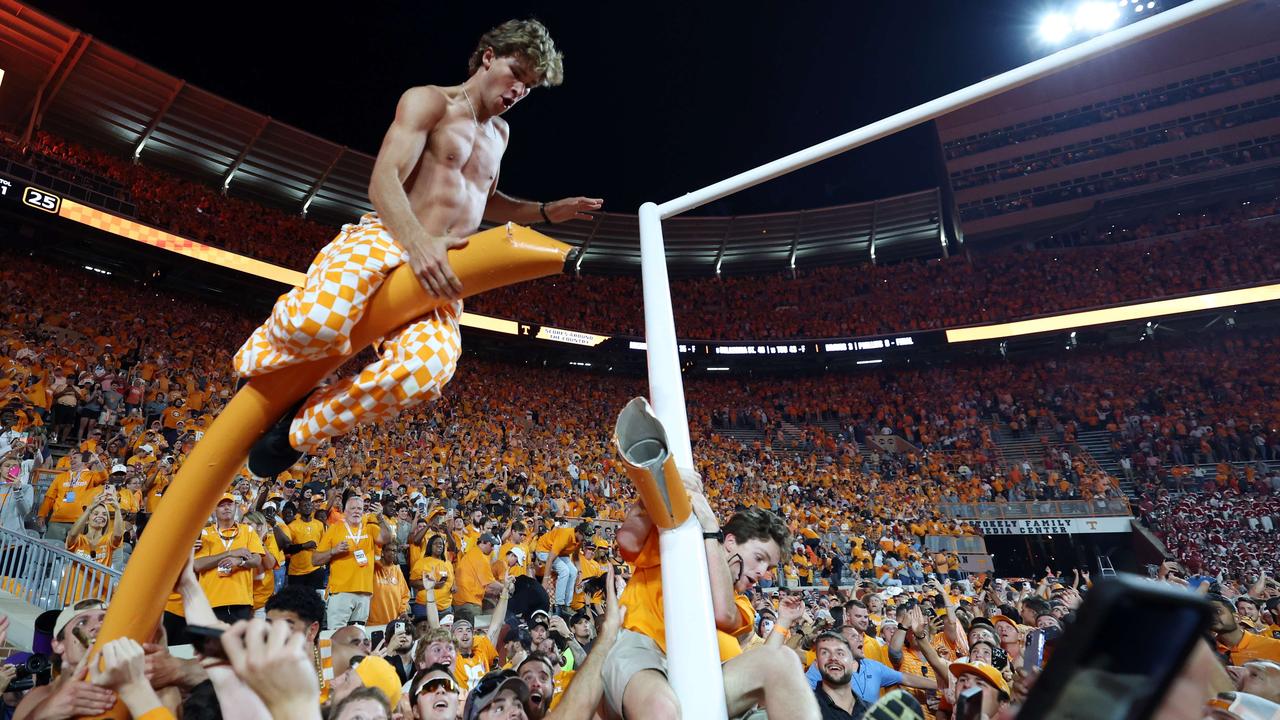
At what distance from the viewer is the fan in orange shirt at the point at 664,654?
203cm

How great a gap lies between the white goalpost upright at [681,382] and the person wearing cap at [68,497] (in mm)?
8168

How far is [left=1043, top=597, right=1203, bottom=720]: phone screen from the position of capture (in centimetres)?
47

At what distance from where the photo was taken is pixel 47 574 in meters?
6.44

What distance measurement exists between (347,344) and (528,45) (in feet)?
3.82

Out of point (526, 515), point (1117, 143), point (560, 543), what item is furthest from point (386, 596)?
A: point (1117, 143)

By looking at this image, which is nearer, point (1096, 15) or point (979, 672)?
point (979, 672)

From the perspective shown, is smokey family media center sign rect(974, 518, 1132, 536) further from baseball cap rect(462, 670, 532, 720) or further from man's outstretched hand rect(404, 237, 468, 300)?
man's outstretched hand rect(404, 237, 468, 300)

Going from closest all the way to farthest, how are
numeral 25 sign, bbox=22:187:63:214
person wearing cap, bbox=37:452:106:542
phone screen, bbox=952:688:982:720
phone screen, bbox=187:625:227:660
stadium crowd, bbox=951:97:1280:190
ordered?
1. phone screen, bbox=952:688:982:720
2. phone screen, bbox=187:625:227:660
3. person wearing cap, bbox=37:452:106:542
4. numeral 25 sign, bbox=22:187:63:214
5. stadium crowd, bbox=951:97:1280:190

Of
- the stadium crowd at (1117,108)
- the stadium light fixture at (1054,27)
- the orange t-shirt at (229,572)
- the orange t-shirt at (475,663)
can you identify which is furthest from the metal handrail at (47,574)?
the stadium crowd at (1117,108)

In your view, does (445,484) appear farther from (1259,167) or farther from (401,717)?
(1259,167)

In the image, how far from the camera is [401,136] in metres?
2.18

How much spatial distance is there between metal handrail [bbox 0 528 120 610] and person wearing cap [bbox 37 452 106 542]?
87 centimetres

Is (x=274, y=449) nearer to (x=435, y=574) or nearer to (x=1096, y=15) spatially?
(x=435, y=574)

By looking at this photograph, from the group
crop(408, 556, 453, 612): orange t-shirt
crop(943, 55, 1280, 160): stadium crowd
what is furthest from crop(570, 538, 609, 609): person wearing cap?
crop(943, 55, 1280, 160): stadium crowd
